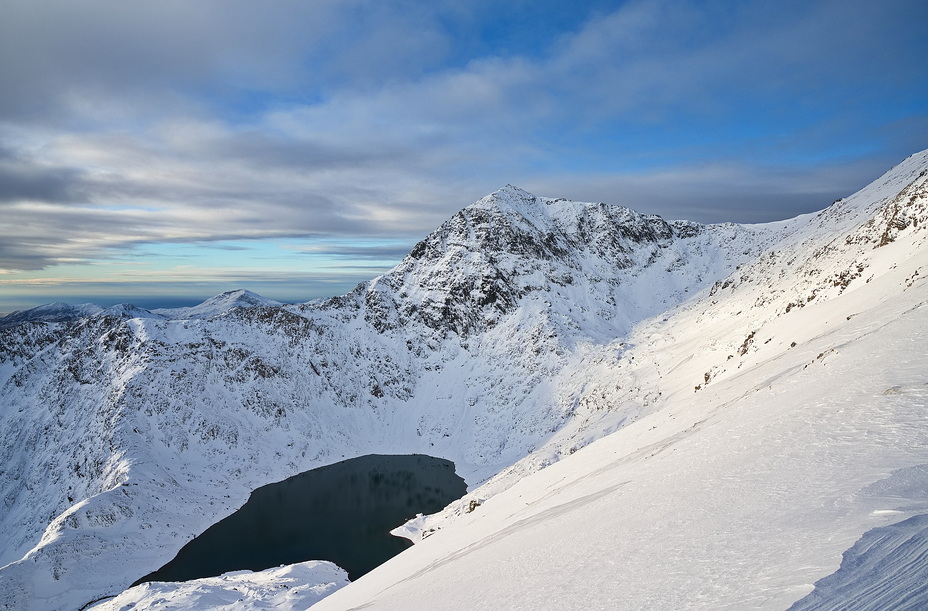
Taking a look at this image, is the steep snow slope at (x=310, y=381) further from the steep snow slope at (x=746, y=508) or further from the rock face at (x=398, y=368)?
the steep snow slope at (x=746, y=508)

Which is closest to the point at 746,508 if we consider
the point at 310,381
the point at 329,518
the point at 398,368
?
the point at 329,518

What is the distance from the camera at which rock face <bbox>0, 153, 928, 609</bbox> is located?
150 ft

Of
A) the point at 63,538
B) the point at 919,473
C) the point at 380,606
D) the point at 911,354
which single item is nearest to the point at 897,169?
the point at 911,354

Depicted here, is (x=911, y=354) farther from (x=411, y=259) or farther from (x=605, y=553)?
(x=411, y=259)

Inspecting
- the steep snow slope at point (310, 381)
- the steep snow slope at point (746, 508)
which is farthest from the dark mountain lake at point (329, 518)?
the steep snow slope at point (746, 508)

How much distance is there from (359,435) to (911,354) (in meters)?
80.0

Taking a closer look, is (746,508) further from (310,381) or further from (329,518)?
(310,381)

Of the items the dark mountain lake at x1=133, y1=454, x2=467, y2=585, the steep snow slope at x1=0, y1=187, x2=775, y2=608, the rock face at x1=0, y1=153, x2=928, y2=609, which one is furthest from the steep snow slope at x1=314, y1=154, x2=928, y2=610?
the steep snow slope at x1=0, y1=187, x2=775, y2=608

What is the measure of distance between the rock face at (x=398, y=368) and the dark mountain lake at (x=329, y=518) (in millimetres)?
3005

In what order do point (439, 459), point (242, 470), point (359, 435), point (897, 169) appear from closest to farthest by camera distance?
1. point (897, 169)
2. point (242, 470)
3. point (439, 459)
4. point (359, 435)

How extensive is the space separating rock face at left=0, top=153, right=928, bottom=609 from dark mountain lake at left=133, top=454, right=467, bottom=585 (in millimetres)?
3005

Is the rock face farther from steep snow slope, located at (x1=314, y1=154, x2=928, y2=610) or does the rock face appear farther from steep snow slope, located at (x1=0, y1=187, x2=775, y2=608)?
steep snow slope, located at (x1=314, y1=154, x2=928, y2=610)

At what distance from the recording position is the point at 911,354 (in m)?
9.48

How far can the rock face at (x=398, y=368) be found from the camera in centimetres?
4575
